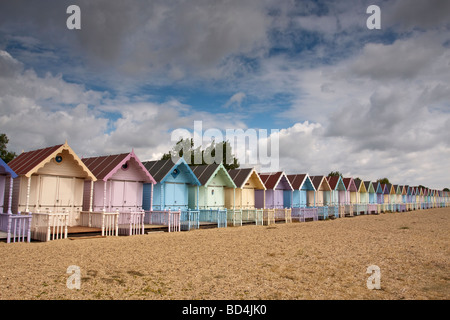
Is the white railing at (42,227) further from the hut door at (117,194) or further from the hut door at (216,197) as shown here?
the hut door at (216,197)

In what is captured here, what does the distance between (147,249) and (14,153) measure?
37458 mm

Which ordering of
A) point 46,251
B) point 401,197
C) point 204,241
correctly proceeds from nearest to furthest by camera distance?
1. point 46,251
2. point 204,241
3. point 401,197

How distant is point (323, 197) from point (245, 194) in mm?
15226

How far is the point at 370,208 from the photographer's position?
149 ft

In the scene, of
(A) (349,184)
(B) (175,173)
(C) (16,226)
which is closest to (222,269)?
(C) (16,226)

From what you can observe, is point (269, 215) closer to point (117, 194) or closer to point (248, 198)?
point (248, 198)

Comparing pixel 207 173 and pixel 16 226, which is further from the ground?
pixel 207 173

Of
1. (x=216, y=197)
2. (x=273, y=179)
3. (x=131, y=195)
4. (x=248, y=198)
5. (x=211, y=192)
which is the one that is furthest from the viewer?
(x=273, y=179)

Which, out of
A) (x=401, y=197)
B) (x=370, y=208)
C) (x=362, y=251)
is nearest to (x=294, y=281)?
(x=362, y=251)

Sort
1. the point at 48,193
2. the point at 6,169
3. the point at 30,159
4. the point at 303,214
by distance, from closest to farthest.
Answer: the point at 6,169, the point at 30,159, the point at 48,193, the point at 303,214

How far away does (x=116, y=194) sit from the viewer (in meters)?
21.1

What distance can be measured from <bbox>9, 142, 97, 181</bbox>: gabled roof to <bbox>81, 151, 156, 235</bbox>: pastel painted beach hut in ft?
4.94

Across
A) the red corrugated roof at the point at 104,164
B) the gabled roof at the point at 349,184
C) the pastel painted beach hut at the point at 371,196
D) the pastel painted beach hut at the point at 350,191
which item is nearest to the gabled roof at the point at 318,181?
the gabled roof at the point at 349,184
